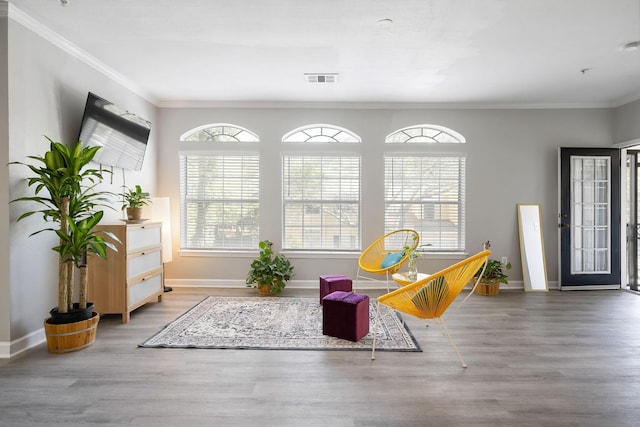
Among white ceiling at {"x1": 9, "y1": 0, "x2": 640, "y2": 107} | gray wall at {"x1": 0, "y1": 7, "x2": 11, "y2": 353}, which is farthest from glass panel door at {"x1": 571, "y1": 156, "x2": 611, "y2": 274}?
gray wall at {"x1": 0, "y1": 7, "x2": 11, "y2": 353}

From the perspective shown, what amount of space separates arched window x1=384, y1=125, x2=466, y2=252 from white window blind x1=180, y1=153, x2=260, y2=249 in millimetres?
2006

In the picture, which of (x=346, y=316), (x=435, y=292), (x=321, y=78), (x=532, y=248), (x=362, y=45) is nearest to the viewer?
(x=435, y=292)

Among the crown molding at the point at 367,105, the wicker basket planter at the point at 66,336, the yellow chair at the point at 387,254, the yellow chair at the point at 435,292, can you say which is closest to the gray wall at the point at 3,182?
the wicker basket planter at the point at 66,336

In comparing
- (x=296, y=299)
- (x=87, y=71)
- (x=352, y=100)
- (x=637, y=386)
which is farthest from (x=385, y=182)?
(x=87, y=71)

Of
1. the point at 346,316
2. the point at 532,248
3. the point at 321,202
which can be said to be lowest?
the point at 346,316

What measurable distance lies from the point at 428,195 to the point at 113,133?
164 inches

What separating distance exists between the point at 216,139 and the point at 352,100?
209 centimetres

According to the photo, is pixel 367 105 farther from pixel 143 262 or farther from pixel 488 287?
pixel 143 262

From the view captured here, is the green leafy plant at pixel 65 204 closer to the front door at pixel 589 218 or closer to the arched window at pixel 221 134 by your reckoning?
the arched window at pixel 221 134

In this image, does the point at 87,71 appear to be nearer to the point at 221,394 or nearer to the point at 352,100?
the point at 352,100

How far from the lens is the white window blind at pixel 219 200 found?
5188 millimetres

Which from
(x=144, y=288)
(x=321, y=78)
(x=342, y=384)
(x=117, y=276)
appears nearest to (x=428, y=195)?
(x=321, y=78)

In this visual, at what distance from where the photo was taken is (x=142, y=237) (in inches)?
151

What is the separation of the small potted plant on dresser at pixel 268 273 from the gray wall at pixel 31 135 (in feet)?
7.17
